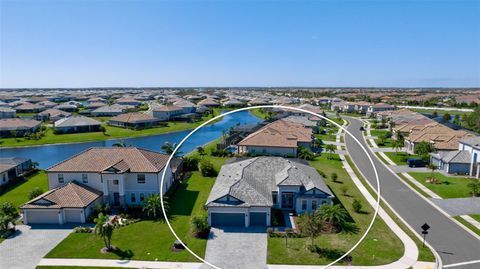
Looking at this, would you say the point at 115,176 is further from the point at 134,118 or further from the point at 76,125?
the point at 134,118

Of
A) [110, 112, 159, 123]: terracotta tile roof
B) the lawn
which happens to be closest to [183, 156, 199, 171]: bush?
the lawn

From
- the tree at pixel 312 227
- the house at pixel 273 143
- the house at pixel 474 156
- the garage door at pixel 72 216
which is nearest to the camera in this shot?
the tree at pixel 312 227

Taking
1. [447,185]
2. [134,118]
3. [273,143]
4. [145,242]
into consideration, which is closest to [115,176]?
[145,242]

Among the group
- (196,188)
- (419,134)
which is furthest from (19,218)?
(419,134)

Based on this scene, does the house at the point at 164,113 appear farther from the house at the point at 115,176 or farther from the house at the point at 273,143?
the house at the point at 115,176

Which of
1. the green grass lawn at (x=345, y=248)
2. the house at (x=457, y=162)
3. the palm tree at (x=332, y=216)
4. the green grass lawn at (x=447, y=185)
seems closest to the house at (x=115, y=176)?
the green grass lawn at (x=345, y=248)

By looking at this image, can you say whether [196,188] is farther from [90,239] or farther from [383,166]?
[383,166]
